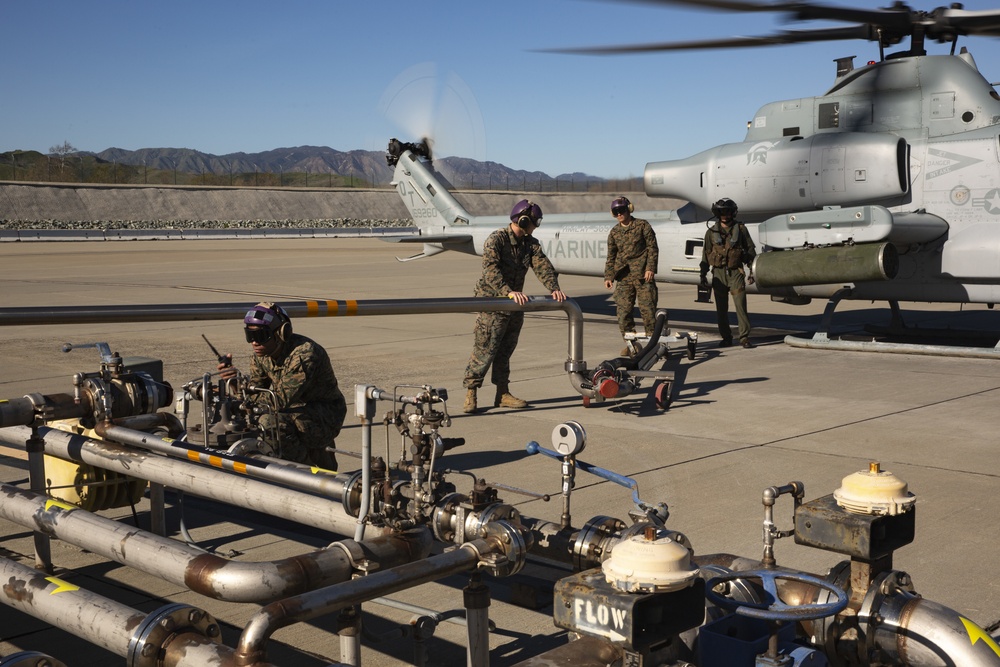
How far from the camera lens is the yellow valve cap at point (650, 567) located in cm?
258

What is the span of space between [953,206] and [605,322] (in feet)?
18.1

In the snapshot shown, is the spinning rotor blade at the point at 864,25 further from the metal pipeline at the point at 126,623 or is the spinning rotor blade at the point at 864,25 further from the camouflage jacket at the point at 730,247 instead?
the metal pipeline at the point at 126,623

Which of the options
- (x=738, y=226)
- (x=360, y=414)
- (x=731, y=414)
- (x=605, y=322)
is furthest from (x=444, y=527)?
(x=605, y=322)

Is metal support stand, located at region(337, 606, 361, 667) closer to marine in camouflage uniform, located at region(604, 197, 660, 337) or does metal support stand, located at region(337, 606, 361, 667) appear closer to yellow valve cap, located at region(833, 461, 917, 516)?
yellow valve cap, located at region(833, 461, 917, 516)

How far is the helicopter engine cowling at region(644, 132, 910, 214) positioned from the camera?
11891 millimetres

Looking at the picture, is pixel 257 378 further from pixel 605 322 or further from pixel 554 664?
pixel 605 322

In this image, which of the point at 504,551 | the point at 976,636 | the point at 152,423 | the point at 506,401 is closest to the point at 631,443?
the point at 506,401

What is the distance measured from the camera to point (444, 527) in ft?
11.9

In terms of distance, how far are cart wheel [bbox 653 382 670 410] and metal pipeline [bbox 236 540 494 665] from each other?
572 centimetres

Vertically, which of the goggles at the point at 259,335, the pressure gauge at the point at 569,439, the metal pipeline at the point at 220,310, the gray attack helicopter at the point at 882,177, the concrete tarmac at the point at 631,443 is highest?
the gray attack helicopter at the point at 882,177

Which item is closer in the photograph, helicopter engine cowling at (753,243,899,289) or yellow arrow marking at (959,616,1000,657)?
yellow arrow marking at (959,616,1000,657)

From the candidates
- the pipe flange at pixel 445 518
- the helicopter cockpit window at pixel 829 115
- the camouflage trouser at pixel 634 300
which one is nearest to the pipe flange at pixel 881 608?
the pipe flange at pixel 445 518

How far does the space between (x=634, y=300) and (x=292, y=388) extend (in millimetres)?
7418

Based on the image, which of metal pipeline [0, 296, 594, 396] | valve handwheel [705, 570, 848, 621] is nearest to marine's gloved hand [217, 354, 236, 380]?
metal pipeline [0, 296, 594, 396]
